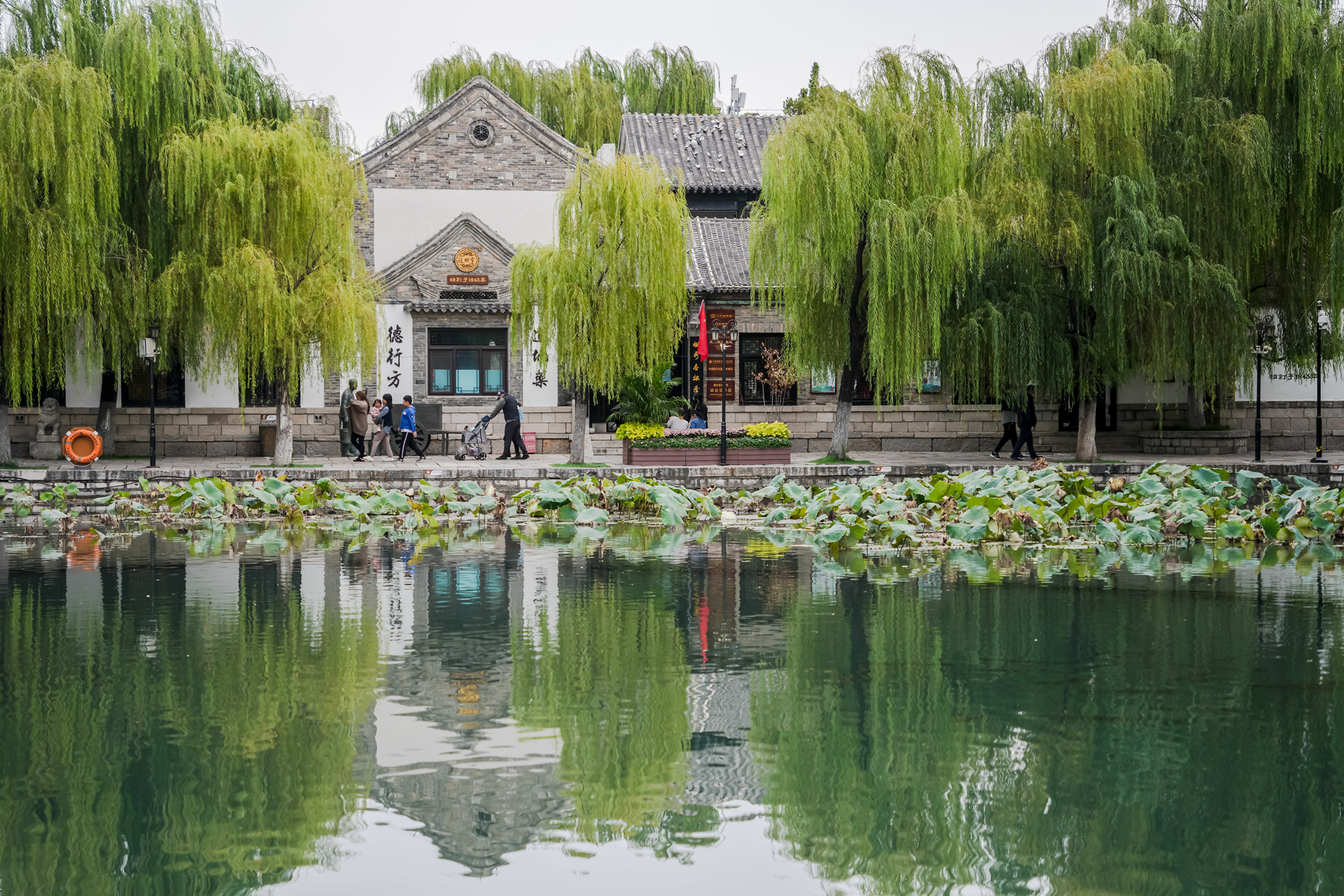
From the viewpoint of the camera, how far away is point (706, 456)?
929 inches

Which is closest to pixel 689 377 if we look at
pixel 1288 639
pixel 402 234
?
pixel 402 234

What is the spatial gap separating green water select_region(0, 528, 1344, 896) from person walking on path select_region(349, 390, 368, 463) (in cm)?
1363

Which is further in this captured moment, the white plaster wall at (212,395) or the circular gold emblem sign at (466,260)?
the circular gold emblem sign at (466,260)

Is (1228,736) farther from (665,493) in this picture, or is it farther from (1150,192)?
(1150,192)

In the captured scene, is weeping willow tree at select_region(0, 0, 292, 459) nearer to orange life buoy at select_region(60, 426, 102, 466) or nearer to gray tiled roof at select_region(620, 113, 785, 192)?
orange life buoy at select_region(60, 426, 102, 466)

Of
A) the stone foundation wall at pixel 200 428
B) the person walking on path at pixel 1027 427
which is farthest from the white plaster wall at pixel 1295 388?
the stone foundation wall at pixel 200 428

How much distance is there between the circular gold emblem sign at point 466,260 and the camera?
27.4m

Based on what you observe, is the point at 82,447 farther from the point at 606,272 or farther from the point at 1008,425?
the point at 1008,425

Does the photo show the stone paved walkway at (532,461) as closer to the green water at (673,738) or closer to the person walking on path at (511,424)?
the person walking on path at (511,424)

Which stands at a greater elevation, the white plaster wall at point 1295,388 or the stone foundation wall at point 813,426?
the white plaster wall at point 1295,388

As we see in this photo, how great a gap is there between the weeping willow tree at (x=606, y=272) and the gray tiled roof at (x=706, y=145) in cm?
689

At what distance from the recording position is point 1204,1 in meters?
24.2

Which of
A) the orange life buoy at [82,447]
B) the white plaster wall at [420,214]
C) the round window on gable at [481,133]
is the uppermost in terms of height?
the round window on gable at [481,133]

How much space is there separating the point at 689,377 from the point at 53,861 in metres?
24.1
